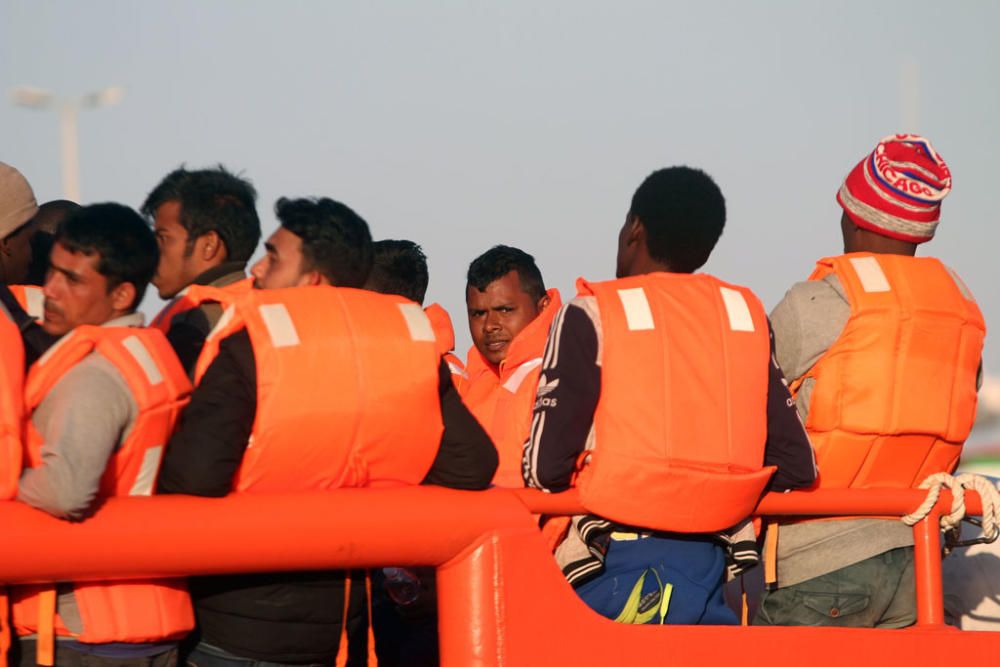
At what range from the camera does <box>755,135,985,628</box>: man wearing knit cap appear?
4.32 meters

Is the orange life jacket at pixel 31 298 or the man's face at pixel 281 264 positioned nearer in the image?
the man's face at pixel 281 264

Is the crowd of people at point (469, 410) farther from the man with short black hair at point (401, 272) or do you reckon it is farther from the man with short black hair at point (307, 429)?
the man with short black hair at point (401, 272)

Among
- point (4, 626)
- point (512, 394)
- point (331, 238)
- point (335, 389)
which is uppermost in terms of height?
point (331, 238)

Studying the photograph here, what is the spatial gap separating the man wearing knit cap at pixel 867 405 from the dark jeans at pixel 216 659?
5.11 ft

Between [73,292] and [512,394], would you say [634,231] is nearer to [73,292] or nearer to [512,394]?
[512,394]

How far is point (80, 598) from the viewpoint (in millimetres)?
3389

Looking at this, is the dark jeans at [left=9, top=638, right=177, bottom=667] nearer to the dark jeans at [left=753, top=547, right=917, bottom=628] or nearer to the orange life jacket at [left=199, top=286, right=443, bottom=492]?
the orange life jacket at [left=199, top=286, right=443, bottom=492]

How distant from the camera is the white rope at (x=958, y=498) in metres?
4.24

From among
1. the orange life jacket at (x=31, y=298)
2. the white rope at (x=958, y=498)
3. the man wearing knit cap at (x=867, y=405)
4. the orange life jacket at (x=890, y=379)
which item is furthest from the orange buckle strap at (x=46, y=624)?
the white rope at (x=958, y=498)

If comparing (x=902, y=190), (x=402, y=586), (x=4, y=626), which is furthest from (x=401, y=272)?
(x=4, y=626)

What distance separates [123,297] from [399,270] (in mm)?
2849

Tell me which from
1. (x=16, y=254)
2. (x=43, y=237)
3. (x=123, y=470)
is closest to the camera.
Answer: (x=123, y=470)

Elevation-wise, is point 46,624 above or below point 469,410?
below

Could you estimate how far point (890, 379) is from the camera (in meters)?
4.30
